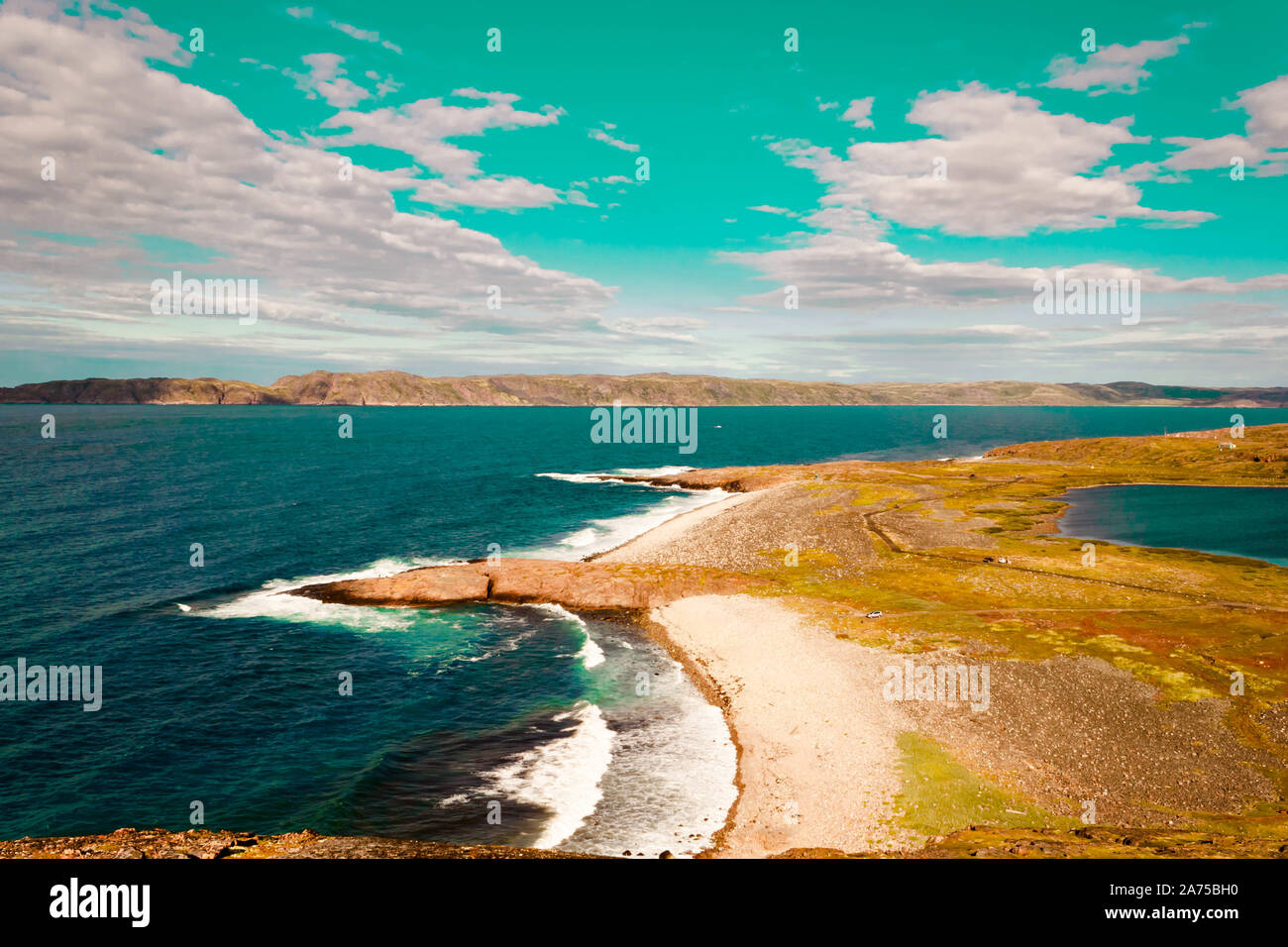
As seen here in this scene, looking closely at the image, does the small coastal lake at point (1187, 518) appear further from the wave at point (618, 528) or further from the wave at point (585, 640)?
the wave at point (585, 640)

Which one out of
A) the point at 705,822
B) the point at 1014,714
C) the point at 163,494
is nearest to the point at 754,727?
the point at 705,822

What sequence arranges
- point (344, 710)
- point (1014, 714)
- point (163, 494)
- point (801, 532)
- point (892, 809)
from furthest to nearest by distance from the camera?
point (163, 494) → point (801, 532) → point (344, 710) → point (1014, 714) → point (892, 809)

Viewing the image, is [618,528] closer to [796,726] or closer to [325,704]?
[325,704]

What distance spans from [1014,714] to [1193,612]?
33.4 metres

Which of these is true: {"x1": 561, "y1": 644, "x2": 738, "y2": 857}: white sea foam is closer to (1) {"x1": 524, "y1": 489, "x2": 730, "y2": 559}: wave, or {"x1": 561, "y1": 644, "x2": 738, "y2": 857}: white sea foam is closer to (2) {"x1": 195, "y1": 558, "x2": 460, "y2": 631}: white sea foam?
(2) {"x1": 195, "y1": 558, "x2": 460, "y2": 631}: white sea foam

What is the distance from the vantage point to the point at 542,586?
236 ft

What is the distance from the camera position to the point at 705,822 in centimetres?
3409

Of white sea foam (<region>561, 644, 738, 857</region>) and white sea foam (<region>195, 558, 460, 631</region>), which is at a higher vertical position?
white sea foam (<region>195, 558, 460, 631</region>)

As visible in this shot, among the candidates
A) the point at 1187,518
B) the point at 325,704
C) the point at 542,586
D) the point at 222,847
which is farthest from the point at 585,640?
the point at 1187,518

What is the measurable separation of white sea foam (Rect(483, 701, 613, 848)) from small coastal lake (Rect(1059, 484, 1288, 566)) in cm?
8490

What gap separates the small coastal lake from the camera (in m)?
91.8

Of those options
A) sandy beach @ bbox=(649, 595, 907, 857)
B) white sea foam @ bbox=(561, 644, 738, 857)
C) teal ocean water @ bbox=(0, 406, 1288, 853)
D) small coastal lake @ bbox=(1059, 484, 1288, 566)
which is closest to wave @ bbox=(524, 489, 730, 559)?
teal ocean water @ bbox=(0, 406, 1288, 853)

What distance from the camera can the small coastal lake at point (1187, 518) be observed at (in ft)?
301
